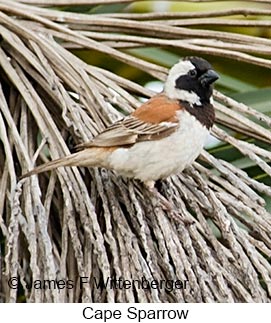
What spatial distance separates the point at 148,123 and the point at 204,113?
120mm

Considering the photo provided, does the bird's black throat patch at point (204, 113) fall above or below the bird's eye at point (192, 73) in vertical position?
below

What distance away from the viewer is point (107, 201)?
177 centimetres

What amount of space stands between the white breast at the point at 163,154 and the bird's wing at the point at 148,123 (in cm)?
1

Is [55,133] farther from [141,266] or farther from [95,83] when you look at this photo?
[141,266]

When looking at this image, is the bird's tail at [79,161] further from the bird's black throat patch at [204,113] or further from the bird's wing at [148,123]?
the bird's black throat patch at [204,113]

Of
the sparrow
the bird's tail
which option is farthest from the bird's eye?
the bird's tail

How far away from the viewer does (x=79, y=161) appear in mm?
1834

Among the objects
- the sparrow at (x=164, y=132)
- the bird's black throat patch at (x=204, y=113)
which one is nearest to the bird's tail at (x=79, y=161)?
the sparrow at (x=164, y=132)

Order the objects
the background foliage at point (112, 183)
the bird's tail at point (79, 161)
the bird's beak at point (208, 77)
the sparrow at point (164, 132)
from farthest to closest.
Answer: the bird's beak at point (208, 77), the sparrow at point (164, 132), the bird's tail at point (79, 161), the background foliage at point (112, 183)

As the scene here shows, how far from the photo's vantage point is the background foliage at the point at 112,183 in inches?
62.8

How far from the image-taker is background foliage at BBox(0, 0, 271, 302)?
159 centimetres

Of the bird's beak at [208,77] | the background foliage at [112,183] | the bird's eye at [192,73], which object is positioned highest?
the bird's eye at [192,73]

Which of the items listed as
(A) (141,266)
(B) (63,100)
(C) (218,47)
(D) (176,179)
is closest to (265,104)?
(C) (218,47)

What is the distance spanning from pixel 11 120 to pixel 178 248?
0.43m
